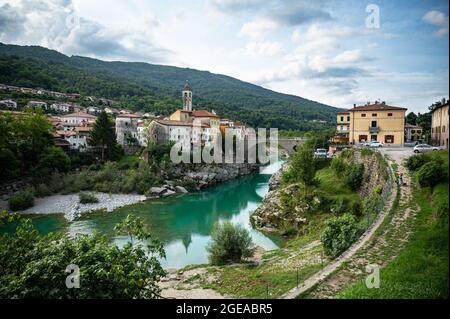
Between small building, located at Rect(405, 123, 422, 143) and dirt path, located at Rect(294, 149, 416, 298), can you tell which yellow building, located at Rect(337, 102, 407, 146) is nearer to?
small building, located at Rect(405, 123, 422, 143)

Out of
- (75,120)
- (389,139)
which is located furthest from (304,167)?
(75,120)

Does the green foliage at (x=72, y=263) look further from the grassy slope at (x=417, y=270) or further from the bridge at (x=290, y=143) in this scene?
the bridge at (x=290, y=143)

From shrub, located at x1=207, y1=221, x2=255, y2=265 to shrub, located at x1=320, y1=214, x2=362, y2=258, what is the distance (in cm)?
403

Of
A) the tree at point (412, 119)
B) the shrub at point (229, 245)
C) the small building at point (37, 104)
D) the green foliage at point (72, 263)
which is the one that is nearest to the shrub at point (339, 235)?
the shrub at point (229, 245)

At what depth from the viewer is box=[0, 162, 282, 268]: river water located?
18578 millimetres

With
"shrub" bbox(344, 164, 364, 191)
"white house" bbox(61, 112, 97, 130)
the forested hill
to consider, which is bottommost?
"shrub" bbox(344, 164, 364, 191)

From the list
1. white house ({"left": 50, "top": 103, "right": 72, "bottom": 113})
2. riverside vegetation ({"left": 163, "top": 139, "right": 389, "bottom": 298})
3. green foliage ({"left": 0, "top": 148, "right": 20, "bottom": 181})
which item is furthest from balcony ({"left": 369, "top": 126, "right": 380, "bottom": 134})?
white house ({"left": 50, "top": 103, "right": 72, "bottom": 113})

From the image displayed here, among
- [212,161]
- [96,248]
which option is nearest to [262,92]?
[212,161]

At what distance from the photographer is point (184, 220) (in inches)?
1019

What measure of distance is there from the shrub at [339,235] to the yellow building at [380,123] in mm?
18672

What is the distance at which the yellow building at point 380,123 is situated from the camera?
27.6 metres

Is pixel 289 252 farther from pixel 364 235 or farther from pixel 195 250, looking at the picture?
pixel 195 250

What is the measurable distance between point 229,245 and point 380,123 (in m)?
20.3
